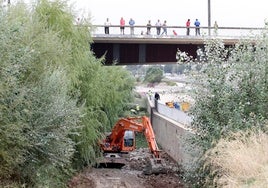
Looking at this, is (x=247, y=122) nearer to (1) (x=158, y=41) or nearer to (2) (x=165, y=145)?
(1) (x=158, y=41)

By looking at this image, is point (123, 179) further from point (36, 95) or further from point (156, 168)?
point (36, 95)

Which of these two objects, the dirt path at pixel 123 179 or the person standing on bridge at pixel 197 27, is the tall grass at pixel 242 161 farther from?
the person standing on bridge at pixel 197 27

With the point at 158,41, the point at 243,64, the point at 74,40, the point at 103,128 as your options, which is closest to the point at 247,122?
the point at 243,64

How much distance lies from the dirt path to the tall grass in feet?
27.7

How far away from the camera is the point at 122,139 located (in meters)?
26.8

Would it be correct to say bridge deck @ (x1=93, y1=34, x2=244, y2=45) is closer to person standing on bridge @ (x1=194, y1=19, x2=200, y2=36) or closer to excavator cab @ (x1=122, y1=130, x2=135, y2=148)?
person standing on bridge @ (x1=194, y1=19, x2=200, y2=36)

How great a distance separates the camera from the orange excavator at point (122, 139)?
24.4m

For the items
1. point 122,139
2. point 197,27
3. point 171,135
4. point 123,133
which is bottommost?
point 171,135

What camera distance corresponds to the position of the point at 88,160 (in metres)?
A: 22.6

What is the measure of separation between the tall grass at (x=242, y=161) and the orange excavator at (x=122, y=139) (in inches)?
442

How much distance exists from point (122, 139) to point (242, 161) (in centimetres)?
1675

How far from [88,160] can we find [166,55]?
10.6 metres

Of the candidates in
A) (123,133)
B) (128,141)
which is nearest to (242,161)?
(123,133)

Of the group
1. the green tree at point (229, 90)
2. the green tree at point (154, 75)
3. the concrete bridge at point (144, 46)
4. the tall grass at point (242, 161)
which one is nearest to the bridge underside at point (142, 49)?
the concrete bridge at point (144, 46)
